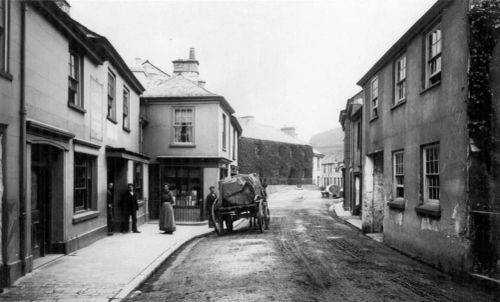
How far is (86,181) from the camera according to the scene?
41.8ft

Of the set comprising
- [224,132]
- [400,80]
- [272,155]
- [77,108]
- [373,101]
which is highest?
[400,80]

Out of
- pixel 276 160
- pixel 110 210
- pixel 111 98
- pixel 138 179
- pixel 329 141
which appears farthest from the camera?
A: pixel 329 141

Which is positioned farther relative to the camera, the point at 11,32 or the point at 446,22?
the point at 446,22

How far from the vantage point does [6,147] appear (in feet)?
25.0

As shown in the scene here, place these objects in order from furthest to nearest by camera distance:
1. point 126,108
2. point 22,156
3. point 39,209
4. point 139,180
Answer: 1. point 139,180
2. point 126,108
3. point 39,209
4. point 22,156

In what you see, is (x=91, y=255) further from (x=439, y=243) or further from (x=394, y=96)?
(x=394, y=96)

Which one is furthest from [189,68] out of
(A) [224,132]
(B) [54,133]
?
(B) [54,133]

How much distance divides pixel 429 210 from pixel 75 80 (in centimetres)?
922

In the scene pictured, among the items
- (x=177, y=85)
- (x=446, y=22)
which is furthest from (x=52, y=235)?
(x=177, y=85)

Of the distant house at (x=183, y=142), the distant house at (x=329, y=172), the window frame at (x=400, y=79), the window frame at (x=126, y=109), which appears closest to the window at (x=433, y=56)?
the window frame at (x=400, y=79)

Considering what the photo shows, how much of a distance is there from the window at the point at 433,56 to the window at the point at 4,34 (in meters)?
8.57

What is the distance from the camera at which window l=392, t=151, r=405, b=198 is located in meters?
13.0

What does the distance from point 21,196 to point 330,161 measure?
68.4m

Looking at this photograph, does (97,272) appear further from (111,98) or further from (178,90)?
(178,90)
